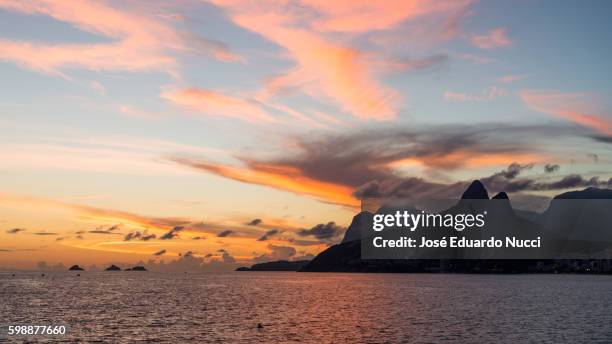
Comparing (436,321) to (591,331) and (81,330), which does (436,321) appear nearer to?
(591,331)

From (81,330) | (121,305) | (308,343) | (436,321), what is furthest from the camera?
(121,305)

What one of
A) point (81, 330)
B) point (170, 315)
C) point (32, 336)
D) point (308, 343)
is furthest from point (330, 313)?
point (32, 336)

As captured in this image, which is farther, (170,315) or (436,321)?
(170,315)

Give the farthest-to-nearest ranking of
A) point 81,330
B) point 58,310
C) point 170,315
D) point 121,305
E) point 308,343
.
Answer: point 121,305 < point 58,310 < point 170,315 < point 81,330 < point 308,343

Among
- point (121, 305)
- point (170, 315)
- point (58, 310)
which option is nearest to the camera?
point (170, 315)

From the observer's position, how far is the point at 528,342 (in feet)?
316

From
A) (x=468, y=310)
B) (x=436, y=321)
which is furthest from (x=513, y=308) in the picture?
(x=436, y=321)

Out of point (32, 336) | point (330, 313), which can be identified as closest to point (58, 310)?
point (32, 336)

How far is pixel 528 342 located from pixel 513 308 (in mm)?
73498

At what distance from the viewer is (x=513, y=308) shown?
544 feet

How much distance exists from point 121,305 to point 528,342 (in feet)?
367

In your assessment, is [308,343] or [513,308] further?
[513,308]

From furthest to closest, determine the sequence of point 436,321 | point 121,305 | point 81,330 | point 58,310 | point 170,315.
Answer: point 121,305, point 58,310, point 170,315, point 436,321, point 81,330

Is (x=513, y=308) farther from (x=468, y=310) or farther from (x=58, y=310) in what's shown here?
(x=58, y=310)
